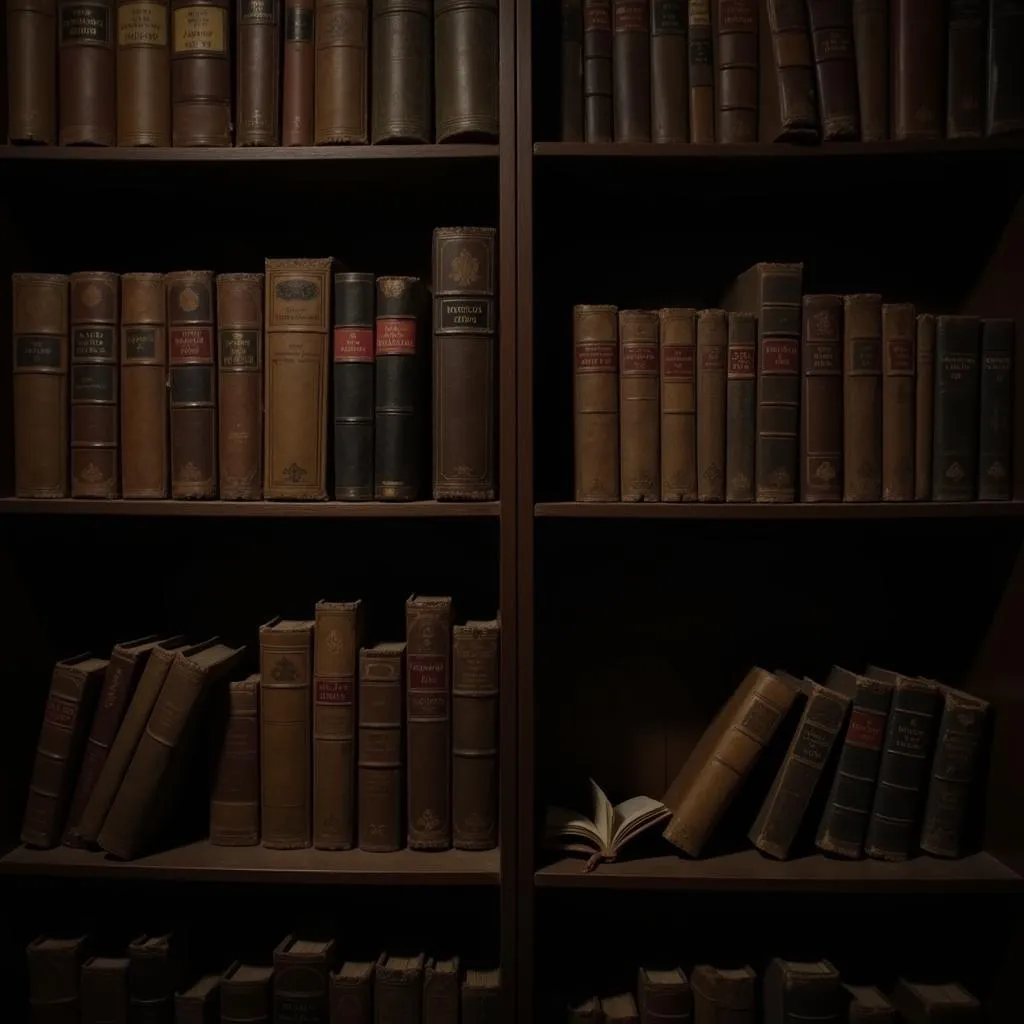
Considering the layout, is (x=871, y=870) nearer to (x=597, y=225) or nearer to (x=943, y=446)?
(x=943, y=446)

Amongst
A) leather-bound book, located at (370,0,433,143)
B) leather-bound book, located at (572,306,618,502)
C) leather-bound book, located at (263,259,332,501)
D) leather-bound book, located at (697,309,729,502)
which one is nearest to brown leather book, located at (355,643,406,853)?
leather-bound book, located at (263,259,332,501)

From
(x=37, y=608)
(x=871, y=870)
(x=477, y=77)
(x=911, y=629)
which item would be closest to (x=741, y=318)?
(x=477, y=77)

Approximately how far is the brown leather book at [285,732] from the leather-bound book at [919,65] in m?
1.10

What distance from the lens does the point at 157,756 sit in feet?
4.19

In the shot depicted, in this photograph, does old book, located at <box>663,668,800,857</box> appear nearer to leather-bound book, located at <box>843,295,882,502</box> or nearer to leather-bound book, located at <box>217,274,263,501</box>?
leather-bound book, located at <box>843,295,882,502</box>

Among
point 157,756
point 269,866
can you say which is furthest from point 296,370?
point 269,866

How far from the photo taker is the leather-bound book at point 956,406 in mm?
1265

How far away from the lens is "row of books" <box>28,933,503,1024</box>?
52.0 inches

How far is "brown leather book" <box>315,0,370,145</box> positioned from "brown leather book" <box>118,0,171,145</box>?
220 millimetres

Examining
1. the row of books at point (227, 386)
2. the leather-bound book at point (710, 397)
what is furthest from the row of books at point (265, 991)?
the leather-bound book at point (710, 397)

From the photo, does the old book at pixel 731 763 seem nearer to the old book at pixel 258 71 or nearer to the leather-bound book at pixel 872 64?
the leather-bound book at pixel 872 64

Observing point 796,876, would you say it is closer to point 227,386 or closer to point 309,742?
point 309,742

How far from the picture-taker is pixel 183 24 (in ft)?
4.17

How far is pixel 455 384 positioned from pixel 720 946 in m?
1.05
